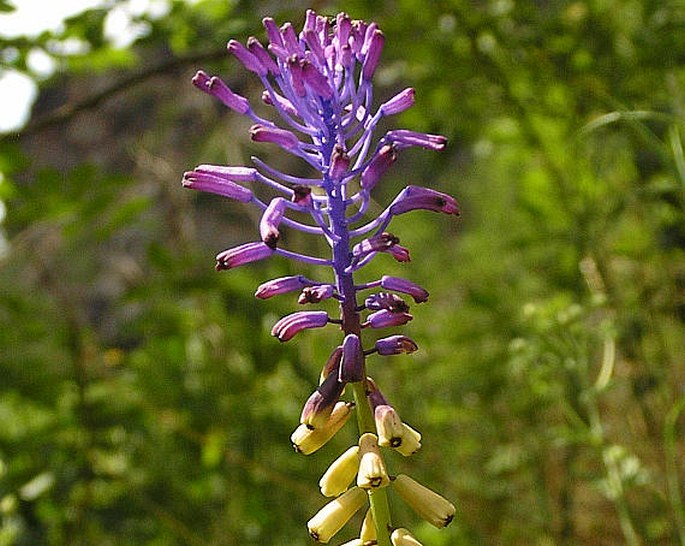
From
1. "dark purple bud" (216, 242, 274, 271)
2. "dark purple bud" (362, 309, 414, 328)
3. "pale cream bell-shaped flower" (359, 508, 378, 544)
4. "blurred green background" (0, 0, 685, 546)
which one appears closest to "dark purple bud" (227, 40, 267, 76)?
"dark purple bud" (216, 242, 274, 271)

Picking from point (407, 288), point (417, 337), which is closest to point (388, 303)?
point (407, 288)

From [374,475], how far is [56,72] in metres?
1.93

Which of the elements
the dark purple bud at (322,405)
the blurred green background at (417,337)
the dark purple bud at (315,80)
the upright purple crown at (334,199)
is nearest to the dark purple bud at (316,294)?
the upright purple crown at (334,199)

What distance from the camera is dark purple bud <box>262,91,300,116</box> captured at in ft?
3.81

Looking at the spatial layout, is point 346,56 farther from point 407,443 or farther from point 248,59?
point 407,443

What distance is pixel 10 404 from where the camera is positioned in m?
3.21

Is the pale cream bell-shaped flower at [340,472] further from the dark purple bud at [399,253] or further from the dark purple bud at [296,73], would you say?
the dark purple bud at [296,73]

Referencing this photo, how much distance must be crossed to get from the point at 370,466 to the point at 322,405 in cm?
11

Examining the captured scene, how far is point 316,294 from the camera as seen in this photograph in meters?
1.08

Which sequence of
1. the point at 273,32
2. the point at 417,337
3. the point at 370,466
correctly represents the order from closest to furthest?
the point at 370,466 → the point at 273,32 → the point at 417,337

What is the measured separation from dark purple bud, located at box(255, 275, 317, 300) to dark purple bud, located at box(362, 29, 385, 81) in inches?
10.3

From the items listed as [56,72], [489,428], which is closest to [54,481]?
[56,72]

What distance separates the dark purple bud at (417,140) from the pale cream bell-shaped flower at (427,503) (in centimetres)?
40

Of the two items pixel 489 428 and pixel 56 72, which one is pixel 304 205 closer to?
pixel 56 72
